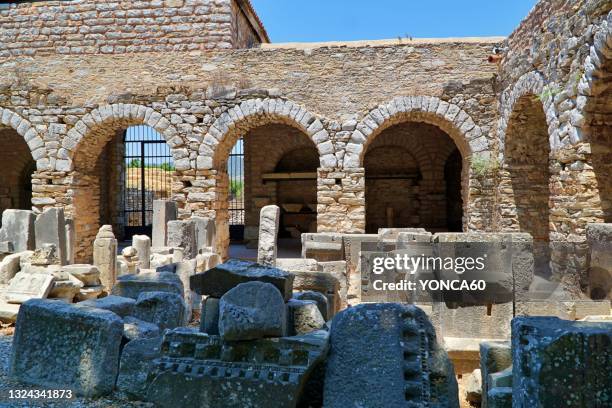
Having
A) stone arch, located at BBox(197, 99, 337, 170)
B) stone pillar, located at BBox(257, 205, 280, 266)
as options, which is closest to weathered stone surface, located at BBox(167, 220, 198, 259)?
stone pillar, located at BBox(257, 205, 280, 266)

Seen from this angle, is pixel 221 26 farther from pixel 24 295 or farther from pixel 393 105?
pixel 24 295

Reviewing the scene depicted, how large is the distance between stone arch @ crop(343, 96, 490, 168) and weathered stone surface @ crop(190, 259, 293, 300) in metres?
6.83

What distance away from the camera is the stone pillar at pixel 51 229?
300 inches

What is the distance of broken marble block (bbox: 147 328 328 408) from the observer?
2514mm

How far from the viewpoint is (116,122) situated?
34.8 feet

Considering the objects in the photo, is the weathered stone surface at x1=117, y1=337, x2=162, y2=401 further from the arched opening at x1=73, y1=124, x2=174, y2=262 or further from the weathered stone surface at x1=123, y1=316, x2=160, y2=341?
the arched opening at x1=73, y1=124, x2=174, y2=262

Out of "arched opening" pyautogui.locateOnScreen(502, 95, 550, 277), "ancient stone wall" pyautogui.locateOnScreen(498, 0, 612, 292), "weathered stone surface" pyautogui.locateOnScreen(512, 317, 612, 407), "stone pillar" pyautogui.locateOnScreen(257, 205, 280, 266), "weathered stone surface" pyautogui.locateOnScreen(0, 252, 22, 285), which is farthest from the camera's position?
"arched opening" pyautogui.locateOnScreen(502, 95, 550, 277)

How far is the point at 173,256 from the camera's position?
309 inches

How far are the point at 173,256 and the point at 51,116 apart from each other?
16.8ft

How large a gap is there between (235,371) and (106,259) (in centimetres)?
528

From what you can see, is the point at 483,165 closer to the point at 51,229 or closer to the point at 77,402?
the point at 51,229

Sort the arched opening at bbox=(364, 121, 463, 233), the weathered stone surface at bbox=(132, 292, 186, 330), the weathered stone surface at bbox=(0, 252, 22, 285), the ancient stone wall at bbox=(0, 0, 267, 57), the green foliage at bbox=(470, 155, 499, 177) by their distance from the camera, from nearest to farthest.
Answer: the weathered stone surface at bbox=(132, 292, 186, 330)
the weathered stone surface at bbox=(0, 252, 22, 285)
the green foliage at bbox=(470, 155, 499, 177)
the ancient stone wall at bbox=(0, 0, 267, 57)
the arched opening at bbox=(364, 121, 463, 233)

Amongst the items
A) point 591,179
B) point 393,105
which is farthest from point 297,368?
point 393,105

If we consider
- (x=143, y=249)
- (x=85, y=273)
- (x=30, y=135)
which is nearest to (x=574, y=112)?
(x=143, y=249)
